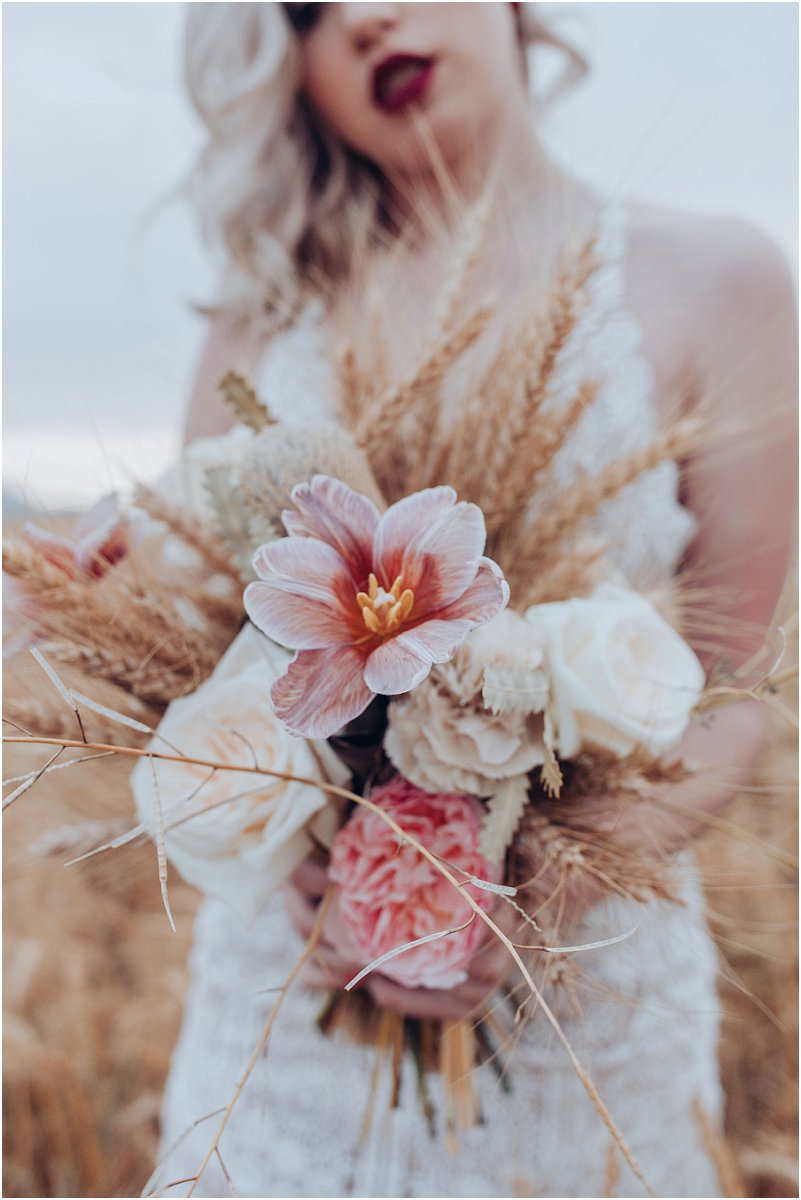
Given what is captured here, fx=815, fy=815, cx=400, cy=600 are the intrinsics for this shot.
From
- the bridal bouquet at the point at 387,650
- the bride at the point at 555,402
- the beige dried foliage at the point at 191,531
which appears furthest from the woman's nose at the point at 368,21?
the beige dried foliage at the point at 191,531

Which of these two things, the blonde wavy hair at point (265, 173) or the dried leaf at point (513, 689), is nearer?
the dried leaf at point (513, 689)

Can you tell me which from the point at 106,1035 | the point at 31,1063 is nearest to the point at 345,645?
the point at 31,1063

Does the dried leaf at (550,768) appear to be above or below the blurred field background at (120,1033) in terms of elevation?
above

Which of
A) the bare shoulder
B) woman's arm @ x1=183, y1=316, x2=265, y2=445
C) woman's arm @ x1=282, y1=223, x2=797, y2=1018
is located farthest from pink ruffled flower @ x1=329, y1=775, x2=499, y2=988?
woman's arm @ x1=183, y1=316, x2=265, y2=445

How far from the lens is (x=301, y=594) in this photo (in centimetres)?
33

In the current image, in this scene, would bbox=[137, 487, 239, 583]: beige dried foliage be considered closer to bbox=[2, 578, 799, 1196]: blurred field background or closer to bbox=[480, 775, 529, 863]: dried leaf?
bbox=[480, 775, 529, 863]: dried leaf

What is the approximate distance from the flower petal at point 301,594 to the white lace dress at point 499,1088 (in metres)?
0.34

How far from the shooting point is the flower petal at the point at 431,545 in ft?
1.06

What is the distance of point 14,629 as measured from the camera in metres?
0.46

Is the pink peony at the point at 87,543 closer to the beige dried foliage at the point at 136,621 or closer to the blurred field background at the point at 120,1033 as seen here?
the beige dried foliage at the point at 136,621

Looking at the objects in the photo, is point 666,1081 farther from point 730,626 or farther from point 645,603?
point 645,603

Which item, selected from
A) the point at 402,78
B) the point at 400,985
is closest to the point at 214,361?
the point at 402,78

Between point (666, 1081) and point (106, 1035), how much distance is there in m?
1.05

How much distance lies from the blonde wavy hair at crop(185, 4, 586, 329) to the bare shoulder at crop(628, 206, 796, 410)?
343 mm
